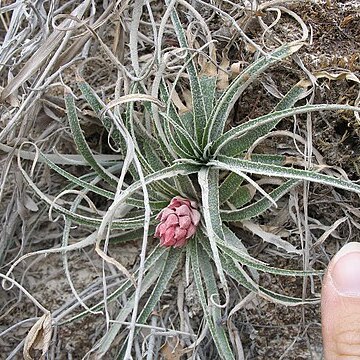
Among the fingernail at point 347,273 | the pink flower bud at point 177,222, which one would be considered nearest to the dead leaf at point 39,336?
the pink flower bud at point 177,222

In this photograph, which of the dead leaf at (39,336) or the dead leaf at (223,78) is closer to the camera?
the dead leaf at (39,336)

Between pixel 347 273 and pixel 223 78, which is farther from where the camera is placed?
pixel 223 78

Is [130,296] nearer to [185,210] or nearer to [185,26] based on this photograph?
[185,210]

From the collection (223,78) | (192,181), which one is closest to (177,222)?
(192,181)

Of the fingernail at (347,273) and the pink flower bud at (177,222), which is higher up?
the pink flower bud at (177,222)

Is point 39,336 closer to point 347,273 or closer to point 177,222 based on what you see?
point 177,222

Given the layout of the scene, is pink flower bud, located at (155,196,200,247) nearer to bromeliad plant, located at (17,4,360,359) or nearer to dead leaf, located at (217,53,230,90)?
bromeliad plant, located at (17,4,360,359)

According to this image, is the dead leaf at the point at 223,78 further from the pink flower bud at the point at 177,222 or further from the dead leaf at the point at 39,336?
the dead leaf at the point at 39,336
